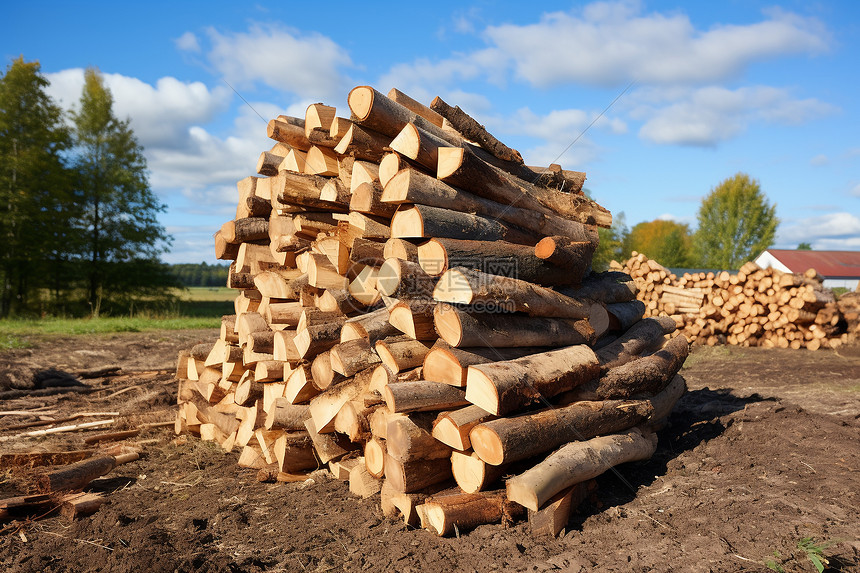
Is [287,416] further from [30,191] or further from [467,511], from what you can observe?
[30,191]

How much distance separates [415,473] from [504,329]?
112 centimetres

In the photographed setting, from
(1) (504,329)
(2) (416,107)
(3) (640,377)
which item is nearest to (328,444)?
(1) (504,329)

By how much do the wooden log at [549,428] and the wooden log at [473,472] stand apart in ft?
0.41

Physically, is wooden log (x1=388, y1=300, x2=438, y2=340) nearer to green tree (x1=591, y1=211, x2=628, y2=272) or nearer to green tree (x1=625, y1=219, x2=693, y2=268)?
green tree (x1=591, y1=211, x2=628, y2=272)

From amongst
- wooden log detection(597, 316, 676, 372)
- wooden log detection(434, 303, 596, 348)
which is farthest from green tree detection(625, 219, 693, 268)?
wooden log detection(434, 303, 596, 348)

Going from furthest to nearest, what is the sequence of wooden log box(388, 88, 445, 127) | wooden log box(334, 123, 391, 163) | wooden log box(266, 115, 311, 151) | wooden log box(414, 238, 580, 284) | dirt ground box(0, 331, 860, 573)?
wooden log box(266, 115, 311, 151)
wooden log box(388, 88, 445, 127)
wooden log box(334, 123, 391, 163)
wooden log box(414, 238, 580, 284)
dirt ground box(0, 331, 860, 573)

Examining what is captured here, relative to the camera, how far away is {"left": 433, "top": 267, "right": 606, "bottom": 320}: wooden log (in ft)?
10.4

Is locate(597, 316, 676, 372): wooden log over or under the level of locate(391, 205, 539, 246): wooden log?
under

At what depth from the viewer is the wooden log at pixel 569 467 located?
296 cm

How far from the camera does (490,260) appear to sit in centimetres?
370

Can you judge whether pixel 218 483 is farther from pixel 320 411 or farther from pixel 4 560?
pixel 4 560

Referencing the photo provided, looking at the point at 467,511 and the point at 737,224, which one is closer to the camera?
the point at 467,511

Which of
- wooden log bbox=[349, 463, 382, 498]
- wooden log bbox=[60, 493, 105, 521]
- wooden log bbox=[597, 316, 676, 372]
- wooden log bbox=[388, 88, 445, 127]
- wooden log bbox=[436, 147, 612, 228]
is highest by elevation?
wooden log bbox=[388, 88, 445, 127]

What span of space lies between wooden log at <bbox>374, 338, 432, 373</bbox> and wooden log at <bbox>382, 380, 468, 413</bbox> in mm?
187
